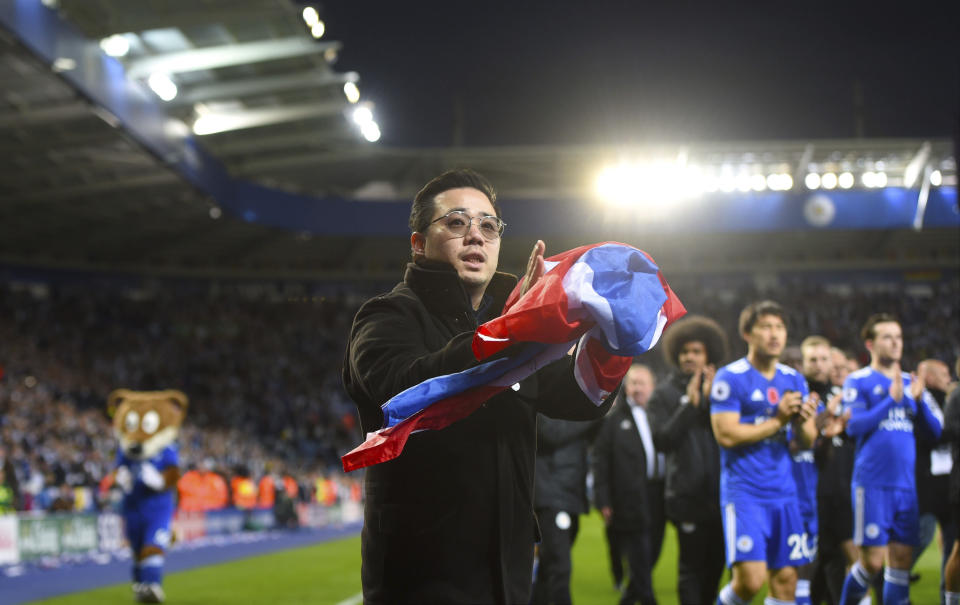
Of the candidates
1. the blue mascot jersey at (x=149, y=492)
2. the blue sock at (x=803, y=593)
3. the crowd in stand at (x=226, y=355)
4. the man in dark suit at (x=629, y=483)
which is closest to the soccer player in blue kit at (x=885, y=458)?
the blue sock at (x=803, y=593)

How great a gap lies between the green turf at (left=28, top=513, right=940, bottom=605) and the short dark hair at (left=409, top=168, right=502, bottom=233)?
25.5 ft

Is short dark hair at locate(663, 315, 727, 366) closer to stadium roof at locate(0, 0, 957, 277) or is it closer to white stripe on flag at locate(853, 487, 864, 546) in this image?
white stripe on flag at locate(853, 487, 864, 546)

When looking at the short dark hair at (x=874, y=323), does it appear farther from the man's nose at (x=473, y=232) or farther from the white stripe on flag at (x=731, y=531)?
the man's nose at (x=473, y=232)

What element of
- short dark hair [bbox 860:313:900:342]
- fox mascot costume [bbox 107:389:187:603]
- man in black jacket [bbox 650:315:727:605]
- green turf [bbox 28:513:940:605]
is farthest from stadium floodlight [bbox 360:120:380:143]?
short dark hair [bbox 860:313:900:342]

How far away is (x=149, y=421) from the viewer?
11945 mm

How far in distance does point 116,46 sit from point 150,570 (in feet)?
41.5

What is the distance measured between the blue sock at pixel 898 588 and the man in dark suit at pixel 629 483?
6.16 ft

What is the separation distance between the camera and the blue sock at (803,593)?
716cm

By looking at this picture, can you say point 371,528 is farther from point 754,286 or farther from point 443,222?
point 754,286

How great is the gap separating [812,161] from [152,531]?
111 feet

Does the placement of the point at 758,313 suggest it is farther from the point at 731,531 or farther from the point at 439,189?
the point at 439,189

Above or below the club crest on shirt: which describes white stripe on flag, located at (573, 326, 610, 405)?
below

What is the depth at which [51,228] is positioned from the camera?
105 feet

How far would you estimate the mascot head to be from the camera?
11.7 meters
